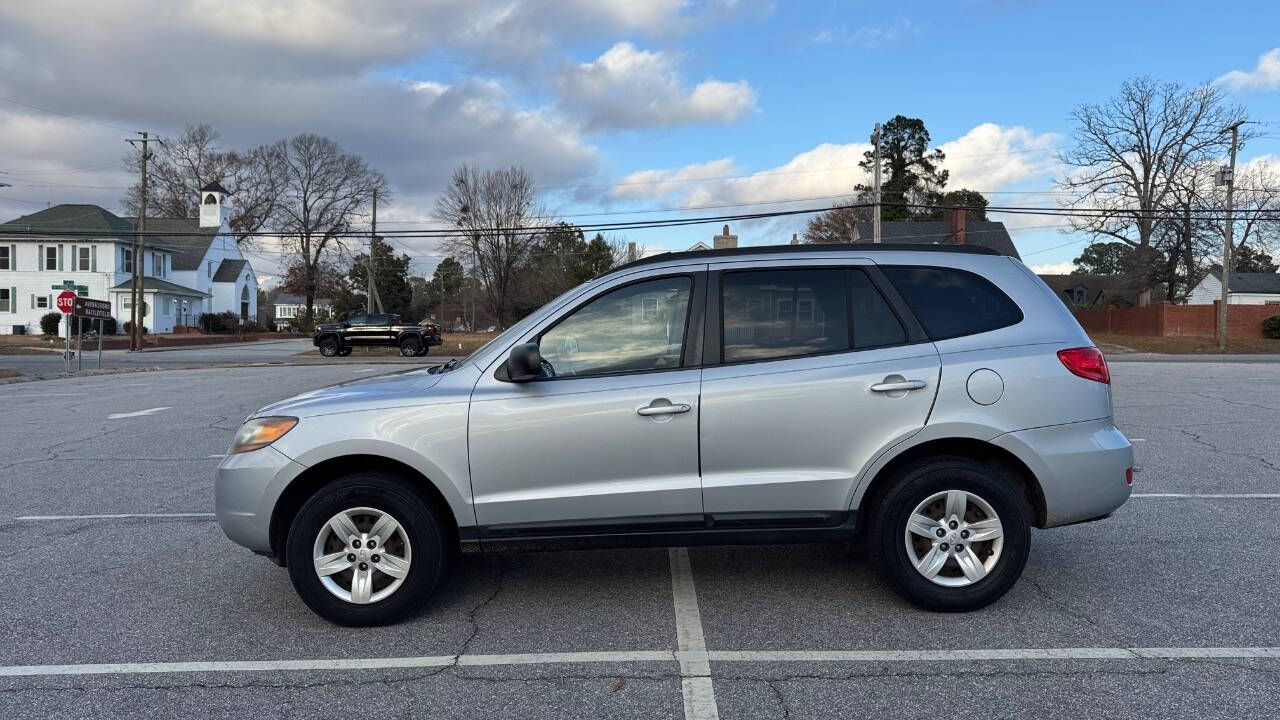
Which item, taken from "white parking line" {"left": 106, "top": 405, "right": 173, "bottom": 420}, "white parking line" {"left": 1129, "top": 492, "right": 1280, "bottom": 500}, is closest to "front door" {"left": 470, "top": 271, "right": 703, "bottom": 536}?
"white parking line" {"left": 1129, "top": 492, "right": 1280, "bottom": 500}

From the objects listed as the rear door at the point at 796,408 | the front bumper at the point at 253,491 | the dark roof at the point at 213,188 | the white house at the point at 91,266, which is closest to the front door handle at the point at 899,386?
the rear door at the point at 796,408

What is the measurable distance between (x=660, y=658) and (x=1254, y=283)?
234 feet

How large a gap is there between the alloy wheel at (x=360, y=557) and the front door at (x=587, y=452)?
459mm

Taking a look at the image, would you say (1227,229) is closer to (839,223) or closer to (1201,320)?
(1201,320)

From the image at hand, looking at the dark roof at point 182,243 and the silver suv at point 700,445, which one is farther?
the dark roof at point 182,243

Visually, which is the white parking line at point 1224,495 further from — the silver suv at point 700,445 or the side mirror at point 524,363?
the side mirror at point 524,363

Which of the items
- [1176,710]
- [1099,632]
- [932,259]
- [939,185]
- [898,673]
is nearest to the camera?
[1176,710]

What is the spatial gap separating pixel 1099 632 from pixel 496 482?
2973 mm

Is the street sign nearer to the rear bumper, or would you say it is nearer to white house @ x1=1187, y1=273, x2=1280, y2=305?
the rear bumper

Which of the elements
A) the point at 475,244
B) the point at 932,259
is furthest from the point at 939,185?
the point at 932,259

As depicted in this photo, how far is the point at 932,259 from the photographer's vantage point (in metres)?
4.57

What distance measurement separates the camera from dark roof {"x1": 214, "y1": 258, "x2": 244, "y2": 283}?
66.9 m

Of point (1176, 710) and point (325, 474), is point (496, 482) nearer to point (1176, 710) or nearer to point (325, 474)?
point (325, 474)

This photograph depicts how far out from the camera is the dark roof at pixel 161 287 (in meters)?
53.8
